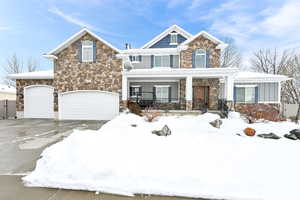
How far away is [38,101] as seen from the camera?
1381 cm

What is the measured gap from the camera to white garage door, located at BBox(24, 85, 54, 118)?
13742 mm

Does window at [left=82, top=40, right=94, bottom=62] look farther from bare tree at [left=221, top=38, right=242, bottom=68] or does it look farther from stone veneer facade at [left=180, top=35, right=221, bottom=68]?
bare tree at [left=221, top=38, right=242, bottom=68]

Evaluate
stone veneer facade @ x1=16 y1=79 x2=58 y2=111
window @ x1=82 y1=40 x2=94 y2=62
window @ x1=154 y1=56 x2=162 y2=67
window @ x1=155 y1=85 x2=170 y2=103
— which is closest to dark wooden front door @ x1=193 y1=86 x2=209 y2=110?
window @ x1=155 y1=85 x2=170 y2=103

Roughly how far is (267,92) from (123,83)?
1297cm

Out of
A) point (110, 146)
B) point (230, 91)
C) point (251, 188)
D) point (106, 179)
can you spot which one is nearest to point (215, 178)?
point (251, 188)

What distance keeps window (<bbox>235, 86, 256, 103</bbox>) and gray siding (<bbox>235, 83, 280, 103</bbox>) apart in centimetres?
58

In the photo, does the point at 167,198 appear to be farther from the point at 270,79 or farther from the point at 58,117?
the point at 270,79

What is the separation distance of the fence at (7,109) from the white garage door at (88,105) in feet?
20.5

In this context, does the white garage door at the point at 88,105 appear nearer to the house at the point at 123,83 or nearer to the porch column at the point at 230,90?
the house at the point at 123,83

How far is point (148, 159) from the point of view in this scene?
386cm

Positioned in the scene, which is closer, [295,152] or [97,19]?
[295,152]

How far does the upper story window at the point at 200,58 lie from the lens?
1496cm

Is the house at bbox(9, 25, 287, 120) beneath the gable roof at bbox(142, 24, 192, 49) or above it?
beneath

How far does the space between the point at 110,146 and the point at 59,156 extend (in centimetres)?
124
